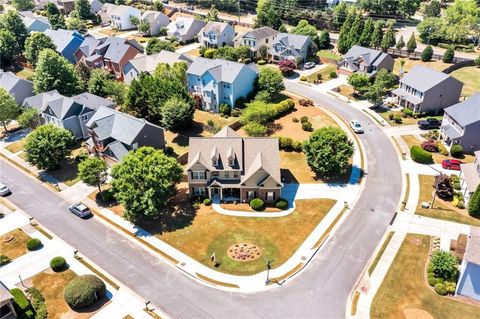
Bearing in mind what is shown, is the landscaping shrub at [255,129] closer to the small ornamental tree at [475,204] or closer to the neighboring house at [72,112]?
the neighboring house at [72,112]

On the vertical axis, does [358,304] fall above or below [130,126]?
below

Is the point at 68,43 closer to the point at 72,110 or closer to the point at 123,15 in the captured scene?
the point at 123,15

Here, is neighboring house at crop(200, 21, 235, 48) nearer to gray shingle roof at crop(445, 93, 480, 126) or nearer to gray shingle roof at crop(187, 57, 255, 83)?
gray shingle roof at crop(187, 57, 255, 83)

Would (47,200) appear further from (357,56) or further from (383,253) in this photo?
(357,56)

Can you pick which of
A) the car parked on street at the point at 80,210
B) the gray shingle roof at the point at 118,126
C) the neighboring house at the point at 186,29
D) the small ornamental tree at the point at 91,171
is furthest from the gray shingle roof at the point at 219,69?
the neighboring house at the point at 186,29

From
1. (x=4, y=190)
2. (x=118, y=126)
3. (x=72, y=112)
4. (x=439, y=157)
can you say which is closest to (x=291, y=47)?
(x=439, y=157)

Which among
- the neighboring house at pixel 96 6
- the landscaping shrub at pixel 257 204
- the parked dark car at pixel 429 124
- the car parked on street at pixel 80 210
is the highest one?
the neighboring house at pixel 96 6

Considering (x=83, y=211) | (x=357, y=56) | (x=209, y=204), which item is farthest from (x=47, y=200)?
(x=357, y=56)
